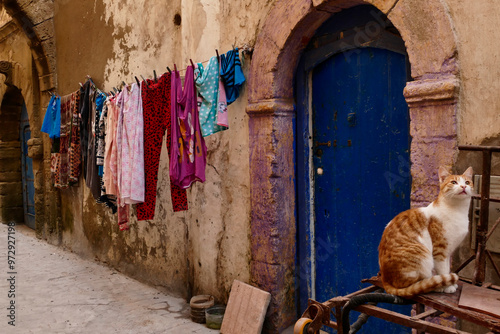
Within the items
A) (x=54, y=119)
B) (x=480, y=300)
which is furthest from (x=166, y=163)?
(x=480, y=300)

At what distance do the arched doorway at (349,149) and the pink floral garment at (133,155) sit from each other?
1565 mm

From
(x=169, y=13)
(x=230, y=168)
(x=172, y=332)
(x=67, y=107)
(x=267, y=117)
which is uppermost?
(x=169, y=13)

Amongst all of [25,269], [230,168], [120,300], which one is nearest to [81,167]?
[25,269]

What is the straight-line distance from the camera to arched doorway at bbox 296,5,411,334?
3148 mm

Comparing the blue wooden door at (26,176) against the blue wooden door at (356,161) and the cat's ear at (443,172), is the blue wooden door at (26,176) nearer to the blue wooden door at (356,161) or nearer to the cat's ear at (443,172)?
the blue wooden door at (356,161)

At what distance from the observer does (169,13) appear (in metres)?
4.97

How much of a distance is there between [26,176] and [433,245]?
32.6 ft

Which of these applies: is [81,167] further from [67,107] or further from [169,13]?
[169,13]

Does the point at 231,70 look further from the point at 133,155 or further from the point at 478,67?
the point at 478,67

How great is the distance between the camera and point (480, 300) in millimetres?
1810

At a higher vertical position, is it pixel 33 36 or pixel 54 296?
pixel 33 36

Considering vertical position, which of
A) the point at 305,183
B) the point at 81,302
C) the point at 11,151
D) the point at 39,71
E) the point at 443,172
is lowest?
the point at 81,302

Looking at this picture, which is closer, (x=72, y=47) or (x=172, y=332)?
(x=172, y=332)

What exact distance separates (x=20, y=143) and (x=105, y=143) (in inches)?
249
